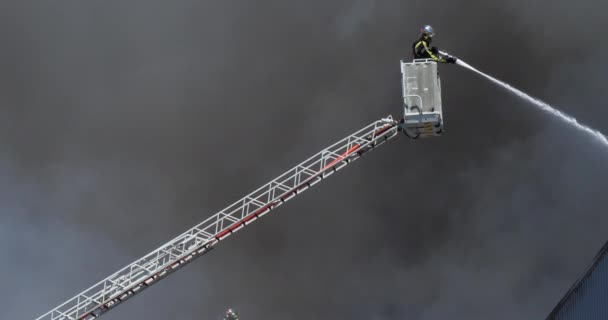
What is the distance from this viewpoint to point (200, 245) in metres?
79.9

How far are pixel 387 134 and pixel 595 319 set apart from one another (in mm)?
18296

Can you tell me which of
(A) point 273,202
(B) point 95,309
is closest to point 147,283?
(B) point 95,309

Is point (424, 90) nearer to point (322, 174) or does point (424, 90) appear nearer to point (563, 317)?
point (322, 174)

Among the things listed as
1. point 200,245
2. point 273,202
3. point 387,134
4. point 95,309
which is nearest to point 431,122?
point 387,134

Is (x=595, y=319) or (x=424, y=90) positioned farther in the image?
(x=595, y=319)

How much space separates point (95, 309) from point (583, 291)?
3337 centimetres

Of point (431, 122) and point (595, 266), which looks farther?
point (595, 266)

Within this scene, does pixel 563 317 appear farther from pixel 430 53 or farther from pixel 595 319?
pixel 430 53

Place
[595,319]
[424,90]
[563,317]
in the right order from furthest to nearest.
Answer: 1. [563,317]
2. [595,319]
3. [424,90]

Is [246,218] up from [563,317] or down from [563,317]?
up

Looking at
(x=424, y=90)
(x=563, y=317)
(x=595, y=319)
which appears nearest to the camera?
(x=424, y=90)

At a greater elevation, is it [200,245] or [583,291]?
[200,245]

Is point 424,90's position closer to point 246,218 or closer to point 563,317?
point 246,218

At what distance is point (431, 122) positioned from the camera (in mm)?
71500
